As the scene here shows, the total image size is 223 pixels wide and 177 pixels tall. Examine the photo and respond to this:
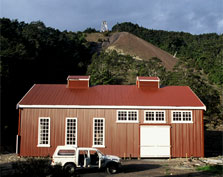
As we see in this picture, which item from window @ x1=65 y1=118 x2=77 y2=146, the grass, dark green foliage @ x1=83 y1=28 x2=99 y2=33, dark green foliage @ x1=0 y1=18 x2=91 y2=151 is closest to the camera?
the grass

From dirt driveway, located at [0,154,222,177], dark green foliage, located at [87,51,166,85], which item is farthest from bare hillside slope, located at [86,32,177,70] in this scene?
dirt driveway, located at [0,154,222,177]

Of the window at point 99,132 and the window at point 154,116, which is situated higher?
the window at point 154,116

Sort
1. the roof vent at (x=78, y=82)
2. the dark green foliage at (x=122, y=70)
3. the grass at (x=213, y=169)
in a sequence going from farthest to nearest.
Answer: the dark green foliage at (x=122, y=70), the roof vent at (x=78, y=82), the grass at (x=213, y=169)

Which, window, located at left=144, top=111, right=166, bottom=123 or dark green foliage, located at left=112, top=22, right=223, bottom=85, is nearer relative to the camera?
window, located at left=144, top=111, right=166, bottom=123

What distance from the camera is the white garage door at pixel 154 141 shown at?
19.8 metres

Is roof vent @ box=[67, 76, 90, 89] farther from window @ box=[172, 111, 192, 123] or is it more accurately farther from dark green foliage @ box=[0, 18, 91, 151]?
dark green foliage @ box=[0, 18, 91, 151]

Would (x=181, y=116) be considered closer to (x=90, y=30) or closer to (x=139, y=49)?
(x=139, y=49)

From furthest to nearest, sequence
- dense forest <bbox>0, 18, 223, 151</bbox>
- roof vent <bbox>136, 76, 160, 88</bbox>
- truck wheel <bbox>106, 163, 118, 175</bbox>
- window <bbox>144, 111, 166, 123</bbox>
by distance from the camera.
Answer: dense forest <bbox>0, 18, 223, 151</bbox>
roof vent <bbox>136, 76, 160, 88</bbox>
window <bbox>144, 111, 166, 123</bbox>
truck wheel <bbox>106, 163, 118, 175</bbox>

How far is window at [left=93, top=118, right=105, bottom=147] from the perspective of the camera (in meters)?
19.8

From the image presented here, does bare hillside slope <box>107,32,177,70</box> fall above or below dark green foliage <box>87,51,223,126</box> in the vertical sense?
above

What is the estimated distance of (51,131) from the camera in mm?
19719

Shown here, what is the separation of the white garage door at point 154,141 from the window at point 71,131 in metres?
4.81

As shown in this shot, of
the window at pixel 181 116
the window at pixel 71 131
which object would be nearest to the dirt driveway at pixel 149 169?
the window at pixel 181 116

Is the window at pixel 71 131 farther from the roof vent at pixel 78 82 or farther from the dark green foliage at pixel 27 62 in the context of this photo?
the dark green foliage at pixel 27 62
